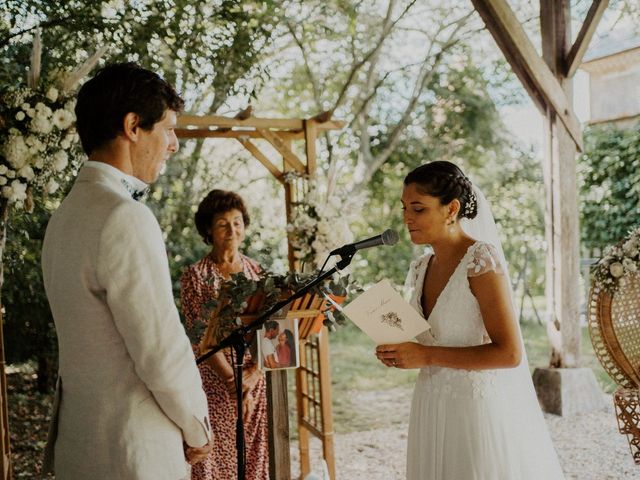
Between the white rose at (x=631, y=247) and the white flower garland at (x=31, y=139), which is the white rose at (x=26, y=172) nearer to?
the white flower garland at (x=31, y=139)

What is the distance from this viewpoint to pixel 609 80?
23.6ft

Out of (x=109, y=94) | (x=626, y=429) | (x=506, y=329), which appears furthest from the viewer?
(x=626, y=429)

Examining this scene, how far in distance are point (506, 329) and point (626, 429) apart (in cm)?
202

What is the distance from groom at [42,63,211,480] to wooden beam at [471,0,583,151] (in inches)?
171

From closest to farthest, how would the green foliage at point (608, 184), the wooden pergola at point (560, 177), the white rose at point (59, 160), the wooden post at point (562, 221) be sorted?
the white rose at point (59, 160), the wooden pergola at point (560, 177), the wooden post at point (562, 221), the green foliage at point (608, 184)

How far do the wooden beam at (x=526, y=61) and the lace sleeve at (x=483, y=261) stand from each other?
3644mm

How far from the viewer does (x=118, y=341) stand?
61.4 inches

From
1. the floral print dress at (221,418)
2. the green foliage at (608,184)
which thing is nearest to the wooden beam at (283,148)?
the floral print dress at (221,418)

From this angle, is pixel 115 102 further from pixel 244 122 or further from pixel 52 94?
pixel 244 122

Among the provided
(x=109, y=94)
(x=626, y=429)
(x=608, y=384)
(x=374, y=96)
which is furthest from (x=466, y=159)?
(x=109, y=94)

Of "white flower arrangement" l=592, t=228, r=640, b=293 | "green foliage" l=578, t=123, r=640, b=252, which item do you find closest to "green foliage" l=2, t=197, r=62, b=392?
"white flower arrangement" l=592, t=228, r=640, b=293

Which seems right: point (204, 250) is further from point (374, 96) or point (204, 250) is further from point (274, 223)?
point (374, 96)

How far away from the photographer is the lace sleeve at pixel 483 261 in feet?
7.18

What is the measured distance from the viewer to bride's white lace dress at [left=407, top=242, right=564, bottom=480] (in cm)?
224
